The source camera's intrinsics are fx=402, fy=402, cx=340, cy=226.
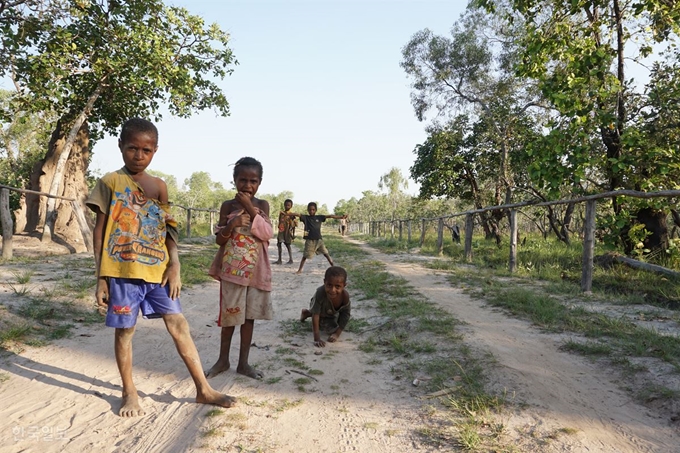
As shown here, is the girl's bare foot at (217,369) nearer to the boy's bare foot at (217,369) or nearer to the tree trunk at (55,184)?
the boy's bare foot at (217,369)

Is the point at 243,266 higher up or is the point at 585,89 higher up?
the point at 585,89

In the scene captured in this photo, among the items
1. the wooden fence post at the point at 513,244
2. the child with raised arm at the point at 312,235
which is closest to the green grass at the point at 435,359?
the child with raised arm at the point at 312,235

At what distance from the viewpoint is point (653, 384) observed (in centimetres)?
266

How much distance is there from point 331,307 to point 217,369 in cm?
140

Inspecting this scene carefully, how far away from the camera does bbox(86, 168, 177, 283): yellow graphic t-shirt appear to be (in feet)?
7.53

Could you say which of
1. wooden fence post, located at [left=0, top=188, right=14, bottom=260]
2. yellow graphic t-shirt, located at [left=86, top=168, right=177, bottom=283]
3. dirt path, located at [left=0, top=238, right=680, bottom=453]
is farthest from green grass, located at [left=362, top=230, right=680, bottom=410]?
wooden fence post, located at [left=0, top=188, right=14, bottom=260]

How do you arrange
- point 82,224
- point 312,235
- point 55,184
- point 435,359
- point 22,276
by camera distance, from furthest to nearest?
point 82,224
point 55,184
point 312,235
point 22,276
point 435,359

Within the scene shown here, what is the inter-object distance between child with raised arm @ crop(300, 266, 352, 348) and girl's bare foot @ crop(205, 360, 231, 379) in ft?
3.20

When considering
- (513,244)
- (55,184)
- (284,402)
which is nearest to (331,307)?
(284,402)

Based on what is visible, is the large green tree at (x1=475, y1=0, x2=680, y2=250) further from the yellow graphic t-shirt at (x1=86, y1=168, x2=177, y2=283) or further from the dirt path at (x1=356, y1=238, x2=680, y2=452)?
the yellow graphic t-shirt at (x1=86, y1=168, x2=177, y2=283)

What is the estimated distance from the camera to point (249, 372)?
3.00 m

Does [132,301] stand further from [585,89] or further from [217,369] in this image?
[585,89]

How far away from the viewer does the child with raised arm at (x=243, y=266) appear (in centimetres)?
296

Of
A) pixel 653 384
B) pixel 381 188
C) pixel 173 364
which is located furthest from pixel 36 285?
pixel 381 188
